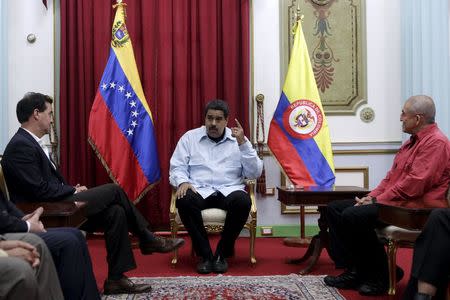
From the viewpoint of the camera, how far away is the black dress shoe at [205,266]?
378cm

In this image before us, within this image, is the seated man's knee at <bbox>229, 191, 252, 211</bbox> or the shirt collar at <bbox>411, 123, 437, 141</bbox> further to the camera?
the seated man's knee at <bbox>229, 191, 252, 211</bbox>

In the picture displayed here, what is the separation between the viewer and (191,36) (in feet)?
17.1

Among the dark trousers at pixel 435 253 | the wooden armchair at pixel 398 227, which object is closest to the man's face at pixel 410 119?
the wooden armchair at pixel 398 227

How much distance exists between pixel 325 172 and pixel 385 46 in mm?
1639

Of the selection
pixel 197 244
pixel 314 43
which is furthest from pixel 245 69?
pixel 197 244

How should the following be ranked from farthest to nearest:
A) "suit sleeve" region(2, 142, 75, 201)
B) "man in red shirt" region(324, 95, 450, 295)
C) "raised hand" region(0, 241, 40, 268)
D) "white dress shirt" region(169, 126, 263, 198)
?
"white dress shirt" region(169, 126, 263, 198) < "man in red shirt" region(324, 95, 450, 295) < "suit sleeve" region(2, 142, 75, 201) < "raised hand" region(0, 241, 40, 268)

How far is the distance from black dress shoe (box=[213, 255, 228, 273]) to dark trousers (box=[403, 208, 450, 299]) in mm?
1618

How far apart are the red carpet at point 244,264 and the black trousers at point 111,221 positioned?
0.98ft

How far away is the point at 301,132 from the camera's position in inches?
185

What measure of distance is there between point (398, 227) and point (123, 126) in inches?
109

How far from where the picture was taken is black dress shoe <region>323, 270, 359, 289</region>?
3383 millimetres

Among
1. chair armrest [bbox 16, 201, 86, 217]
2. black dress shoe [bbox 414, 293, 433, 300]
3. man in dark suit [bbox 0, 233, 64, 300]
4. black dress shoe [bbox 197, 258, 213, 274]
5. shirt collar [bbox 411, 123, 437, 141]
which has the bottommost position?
black dress shoe [bbox 197, 258, 213, 274]

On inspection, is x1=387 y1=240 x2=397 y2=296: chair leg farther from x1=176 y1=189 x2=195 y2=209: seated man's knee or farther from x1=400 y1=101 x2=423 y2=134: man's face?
x1=176 y1=189 x2=195 y2=209: seated man's knee

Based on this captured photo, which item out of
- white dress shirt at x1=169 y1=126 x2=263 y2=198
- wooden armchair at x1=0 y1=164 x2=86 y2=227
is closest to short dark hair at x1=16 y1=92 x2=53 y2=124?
wooden armchair at x1=0 y1=164 x2=86 y2=227
